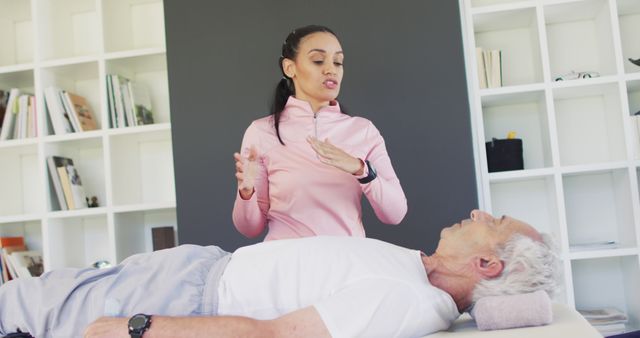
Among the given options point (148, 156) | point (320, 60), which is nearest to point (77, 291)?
point (320, 60)

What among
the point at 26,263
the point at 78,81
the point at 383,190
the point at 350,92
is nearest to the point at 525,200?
the point at 350,92

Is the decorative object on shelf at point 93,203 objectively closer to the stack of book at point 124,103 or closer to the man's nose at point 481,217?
the stack of book at point 124,103

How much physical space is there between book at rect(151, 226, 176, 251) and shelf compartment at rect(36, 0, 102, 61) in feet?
3.60

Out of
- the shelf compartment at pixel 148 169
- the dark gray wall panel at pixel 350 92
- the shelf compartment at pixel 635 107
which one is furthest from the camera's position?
the shelf compartment at pixel 148 169

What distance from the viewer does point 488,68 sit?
11.0ft

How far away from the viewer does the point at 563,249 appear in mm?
3193

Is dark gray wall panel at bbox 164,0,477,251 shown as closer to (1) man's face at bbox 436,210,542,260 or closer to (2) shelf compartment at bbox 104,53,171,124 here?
(2) shelf compartment at bbox 104,53,171,124

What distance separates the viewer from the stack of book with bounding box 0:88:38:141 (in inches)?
150

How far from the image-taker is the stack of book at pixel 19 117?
12.5ft

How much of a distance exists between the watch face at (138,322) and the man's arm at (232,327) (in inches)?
0.8

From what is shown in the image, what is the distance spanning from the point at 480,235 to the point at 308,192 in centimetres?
85

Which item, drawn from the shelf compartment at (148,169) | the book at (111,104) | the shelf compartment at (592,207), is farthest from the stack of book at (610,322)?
the book at (111,104)

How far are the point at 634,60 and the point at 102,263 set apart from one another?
284 cm

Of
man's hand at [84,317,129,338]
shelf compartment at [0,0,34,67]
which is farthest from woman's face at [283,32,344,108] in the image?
shelf compartment at [0,0,34,67]
